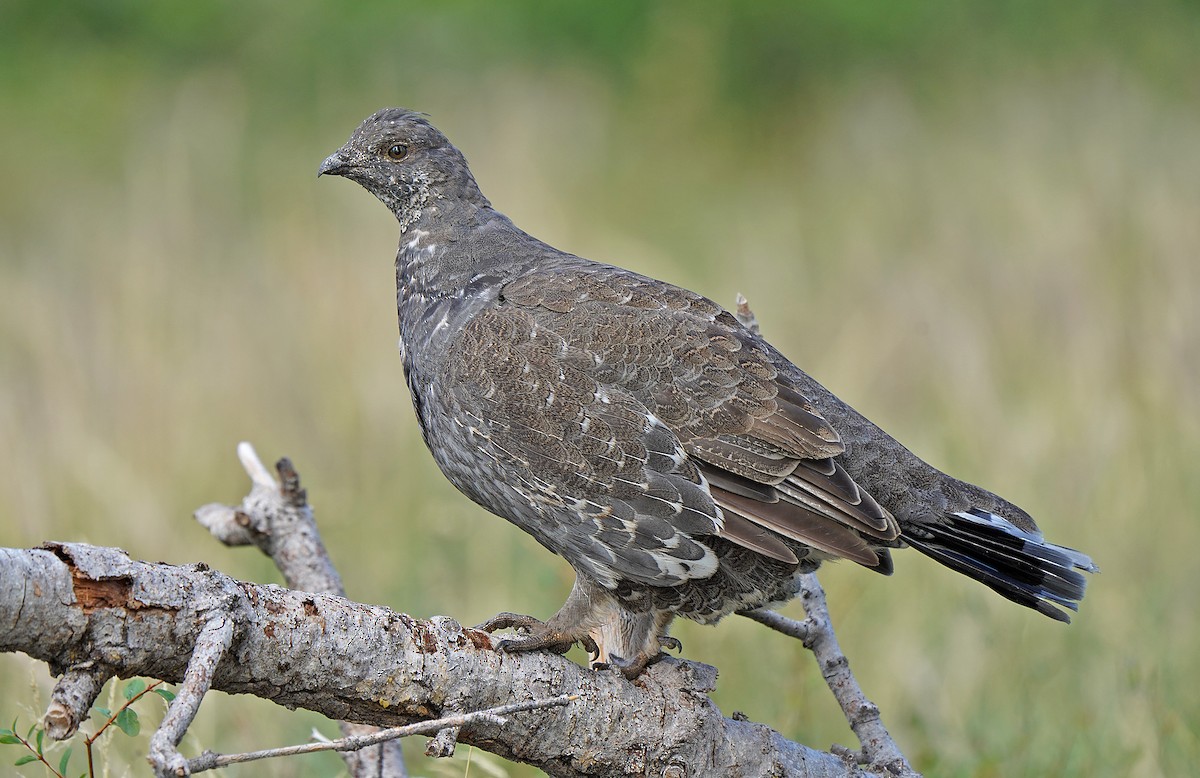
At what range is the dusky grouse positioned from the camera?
3.26 metres

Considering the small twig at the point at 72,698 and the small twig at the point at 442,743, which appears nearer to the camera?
the small twig at the point at 72,698

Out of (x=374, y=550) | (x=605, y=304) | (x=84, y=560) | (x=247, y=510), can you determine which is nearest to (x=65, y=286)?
(x=374, y=550)

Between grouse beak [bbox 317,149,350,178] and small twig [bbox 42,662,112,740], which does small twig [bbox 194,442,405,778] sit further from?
small twig [bbox 42,662,112,740]

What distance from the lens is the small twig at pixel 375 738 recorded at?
1920mm

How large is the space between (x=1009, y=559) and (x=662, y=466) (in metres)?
1.00

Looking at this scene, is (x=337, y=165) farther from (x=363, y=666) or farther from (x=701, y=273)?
(x=701, y=273)

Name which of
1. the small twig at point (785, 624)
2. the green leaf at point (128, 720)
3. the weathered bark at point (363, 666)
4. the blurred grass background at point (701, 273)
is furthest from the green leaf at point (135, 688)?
the small twig at point (785, 624)

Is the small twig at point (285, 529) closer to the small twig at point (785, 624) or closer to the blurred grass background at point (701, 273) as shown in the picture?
the blurred grass background at point (701, 273)

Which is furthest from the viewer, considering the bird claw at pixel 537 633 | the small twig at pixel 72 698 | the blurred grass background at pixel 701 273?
the blurred grass background at pixel 701 273

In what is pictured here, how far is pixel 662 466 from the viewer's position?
3273 mm

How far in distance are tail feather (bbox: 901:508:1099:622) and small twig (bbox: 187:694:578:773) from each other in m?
1.19

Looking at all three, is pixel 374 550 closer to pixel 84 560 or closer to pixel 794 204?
pixel 84 560

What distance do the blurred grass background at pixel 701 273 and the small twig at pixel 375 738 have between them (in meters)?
1.24

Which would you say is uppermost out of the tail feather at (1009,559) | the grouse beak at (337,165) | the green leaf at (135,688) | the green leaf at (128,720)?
the grouse beak at (337,165)
